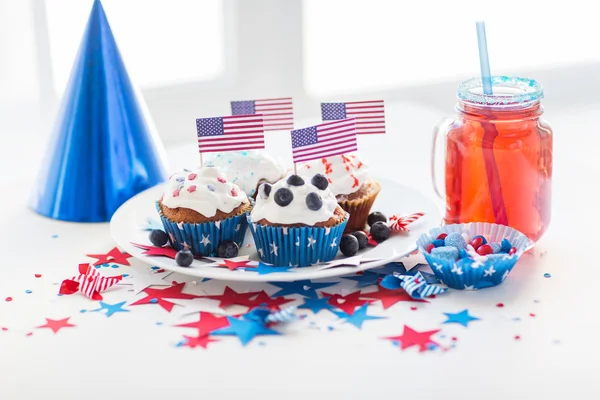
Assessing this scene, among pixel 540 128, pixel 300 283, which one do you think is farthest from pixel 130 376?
pixel 540 128

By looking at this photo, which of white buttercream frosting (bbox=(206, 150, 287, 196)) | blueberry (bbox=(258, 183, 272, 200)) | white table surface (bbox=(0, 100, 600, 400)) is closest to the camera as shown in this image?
white table surface (bbox=(0, 100, 600, 400))

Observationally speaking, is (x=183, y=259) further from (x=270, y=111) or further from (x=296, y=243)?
(x=270, y=111)

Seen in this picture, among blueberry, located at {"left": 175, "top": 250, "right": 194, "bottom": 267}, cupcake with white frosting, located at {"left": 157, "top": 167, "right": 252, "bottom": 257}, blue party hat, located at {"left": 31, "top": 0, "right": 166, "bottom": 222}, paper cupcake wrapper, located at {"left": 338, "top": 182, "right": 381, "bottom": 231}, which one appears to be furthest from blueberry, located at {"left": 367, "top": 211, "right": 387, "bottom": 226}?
blue party hat, located at {"left": 31, "top": 0, "right": 166, "bottom": 222}

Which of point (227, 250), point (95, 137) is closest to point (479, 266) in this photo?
point (227, 250)

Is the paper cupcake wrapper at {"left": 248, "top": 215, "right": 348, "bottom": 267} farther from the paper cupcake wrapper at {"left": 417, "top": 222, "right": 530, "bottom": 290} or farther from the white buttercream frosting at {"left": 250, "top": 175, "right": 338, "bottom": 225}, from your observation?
the paper cupcake wrapper at {"left": 417, "top": 222, "right": 530, "bottom": 290}

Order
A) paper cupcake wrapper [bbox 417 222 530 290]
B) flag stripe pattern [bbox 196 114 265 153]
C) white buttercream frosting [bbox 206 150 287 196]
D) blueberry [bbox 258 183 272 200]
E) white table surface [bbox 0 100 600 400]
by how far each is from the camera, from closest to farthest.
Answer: white table surface [bbox 0 100 600 400] → paper cupcake wrapper [bbox 417 222 530 290] → blueberry [bbox 258 183 272 200] → flag stripe pattern [bbox 196 114 265 153] → white buttercream frosting [bbox 206 150 287 196]

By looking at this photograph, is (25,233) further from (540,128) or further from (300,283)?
(540,128)

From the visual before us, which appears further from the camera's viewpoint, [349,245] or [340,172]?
[340,172]

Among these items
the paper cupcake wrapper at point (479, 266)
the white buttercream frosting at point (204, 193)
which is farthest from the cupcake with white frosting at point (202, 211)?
the paper cupcake wrapper at point (479, 266)
